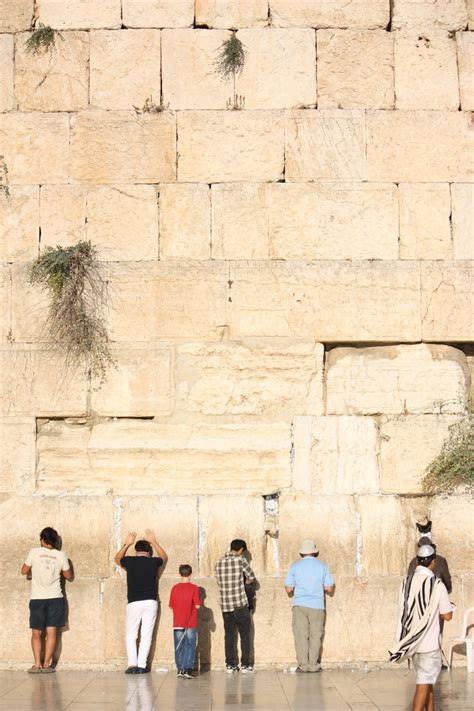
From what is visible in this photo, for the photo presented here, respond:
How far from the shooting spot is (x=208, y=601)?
34.1ft

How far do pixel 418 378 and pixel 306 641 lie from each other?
2.65 m

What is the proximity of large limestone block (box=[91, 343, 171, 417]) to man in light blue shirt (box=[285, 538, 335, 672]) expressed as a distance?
1974mm

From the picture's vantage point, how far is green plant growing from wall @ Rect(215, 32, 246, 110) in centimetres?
1114

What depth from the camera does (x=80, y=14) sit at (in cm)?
1129

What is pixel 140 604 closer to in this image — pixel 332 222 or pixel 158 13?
pixel 332 222

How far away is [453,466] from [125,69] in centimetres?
497

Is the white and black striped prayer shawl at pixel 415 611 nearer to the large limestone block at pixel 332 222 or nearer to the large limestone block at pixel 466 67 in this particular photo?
the large limestone block at pixel 332 222

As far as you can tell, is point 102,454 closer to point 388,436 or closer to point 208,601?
point 208,601

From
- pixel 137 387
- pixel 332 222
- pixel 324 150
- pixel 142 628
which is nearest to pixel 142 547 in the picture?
pixel 142 628

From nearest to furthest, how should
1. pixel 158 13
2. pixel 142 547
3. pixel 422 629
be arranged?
Answer: pixel 422 629 < pixel 142 547 < pixel 158 13

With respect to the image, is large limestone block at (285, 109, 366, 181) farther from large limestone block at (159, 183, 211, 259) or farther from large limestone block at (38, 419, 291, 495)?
large limestone block at (38, 419, 291, 495)

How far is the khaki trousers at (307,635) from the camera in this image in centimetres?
1009

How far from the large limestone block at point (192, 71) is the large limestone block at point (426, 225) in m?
2.09

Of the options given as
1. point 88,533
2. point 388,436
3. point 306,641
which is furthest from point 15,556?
point 388,436
